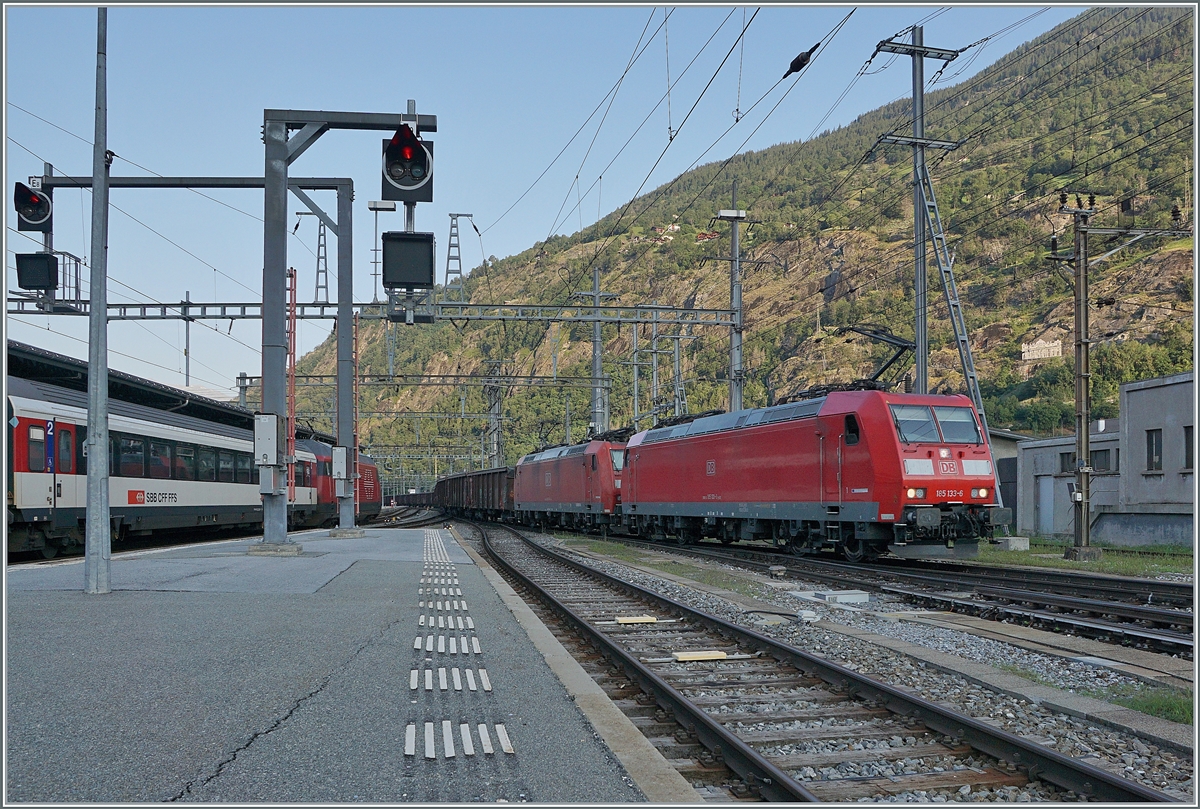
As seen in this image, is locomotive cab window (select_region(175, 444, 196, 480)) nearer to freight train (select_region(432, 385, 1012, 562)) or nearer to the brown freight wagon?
freight train (select_region(432, 385, 1012, 562))

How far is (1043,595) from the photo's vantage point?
12203 mm

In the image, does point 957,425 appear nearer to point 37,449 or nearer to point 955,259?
point 37,449

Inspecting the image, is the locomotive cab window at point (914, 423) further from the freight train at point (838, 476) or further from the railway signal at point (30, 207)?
the railway signal at point (30, 207)

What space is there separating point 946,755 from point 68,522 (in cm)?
1720

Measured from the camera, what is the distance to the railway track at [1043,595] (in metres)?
9.95

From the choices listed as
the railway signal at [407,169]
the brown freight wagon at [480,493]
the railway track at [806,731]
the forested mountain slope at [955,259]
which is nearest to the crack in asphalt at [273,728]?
the railway track at [806,731]

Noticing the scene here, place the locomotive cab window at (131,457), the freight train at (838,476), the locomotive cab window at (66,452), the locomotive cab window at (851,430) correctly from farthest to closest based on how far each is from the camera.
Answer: the locomotive cab window at (131,457)
the locomotive cab window at (66,452)
the locomotive cab window at (851,430)
the freight train at (838,476)

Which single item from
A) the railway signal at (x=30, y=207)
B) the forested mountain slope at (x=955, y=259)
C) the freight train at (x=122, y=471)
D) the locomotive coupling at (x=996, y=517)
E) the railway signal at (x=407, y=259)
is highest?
the forested mountain slope at (x=955, y=259)

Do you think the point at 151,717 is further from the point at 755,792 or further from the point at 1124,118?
the point at 1124,118

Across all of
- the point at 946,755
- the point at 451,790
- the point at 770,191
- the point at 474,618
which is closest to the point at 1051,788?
the point at 946,755

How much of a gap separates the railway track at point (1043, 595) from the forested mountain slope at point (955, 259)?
32.1 m

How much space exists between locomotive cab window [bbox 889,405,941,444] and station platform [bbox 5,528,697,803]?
8.91 metres

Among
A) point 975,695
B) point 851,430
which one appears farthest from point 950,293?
point 975,695

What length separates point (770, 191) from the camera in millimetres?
111750
